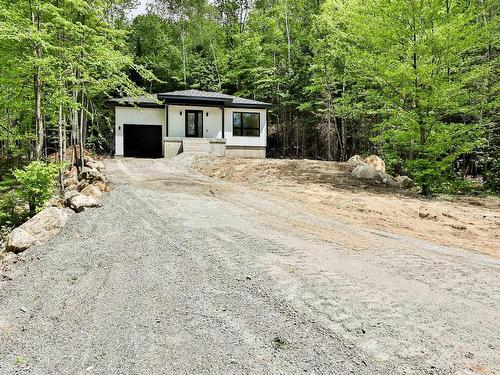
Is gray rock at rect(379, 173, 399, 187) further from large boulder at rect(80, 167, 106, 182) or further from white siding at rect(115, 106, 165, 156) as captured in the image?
white siding at rect(115, 106, 165, 156)

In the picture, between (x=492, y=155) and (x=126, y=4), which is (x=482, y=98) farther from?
(x=126, y=4)

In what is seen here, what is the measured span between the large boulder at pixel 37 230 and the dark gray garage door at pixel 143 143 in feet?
55.5

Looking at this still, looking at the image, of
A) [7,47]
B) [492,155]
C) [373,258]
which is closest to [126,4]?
[7,47]

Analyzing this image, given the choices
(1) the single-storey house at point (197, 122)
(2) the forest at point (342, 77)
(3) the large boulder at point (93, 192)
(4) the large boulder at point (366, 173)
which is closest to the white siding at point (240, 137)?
(1) the single-storey house at point (197, 122)

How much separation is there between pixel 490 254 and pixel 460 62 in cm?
745

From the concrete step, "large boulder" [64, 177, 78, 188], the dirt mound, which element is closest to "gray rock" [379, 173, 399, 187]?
the dirt mound

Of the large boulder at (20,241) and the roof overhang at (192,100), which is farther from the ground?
the roof overhang at (192,100)

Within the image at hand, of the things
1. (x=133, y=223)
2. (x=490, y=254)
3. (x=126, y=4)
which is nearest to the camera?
(x=490, y=254)

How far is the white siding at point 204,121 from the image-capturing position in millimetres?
19641

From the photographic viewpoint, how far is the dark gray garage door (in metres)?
22.2

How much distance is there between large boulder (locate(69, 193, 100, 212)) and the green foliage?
545 mm

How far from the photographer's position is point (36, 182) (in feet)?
21.4

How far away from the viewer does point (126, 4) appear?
78.6ft

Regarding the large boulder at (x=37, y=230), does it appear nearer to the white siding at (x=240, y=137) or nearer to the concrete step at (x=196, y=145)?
the concrete step at (x=196, y=145)
